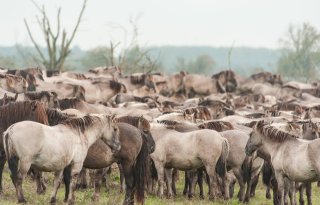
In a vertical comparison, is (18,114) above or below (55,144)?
above

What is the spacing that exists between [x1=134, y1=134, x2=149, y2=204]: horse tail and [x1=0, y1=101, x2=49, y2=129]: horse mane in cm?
203

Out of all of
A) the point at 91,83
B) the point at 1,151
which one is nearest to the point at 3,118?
the point at 1,151

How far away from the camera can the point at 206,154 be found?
577 inches

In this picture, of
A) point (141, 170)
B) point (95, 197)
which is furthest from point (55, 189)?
point (141, 170)

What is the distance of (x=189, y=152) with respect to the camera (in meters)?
14.8

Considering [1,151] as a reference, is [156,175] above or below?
below

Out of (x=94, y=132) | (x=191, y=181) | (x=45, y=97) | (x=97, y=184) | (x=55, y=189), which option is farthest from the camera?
(x=45, y=97)

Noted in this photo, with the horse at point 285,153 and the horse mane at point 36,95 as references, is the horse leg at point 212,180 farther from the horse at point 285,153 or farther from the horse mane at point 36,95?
the horse mane at point 36,95

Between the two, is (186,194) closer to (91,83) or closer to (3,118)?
(3,118)

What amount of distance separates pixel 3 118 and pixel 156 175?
4072 mm

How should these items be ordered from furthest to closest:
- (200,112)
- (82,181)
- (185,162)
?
(200,112) → (82,181) → (185,162)

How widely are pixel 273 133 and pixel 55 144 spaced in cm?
457

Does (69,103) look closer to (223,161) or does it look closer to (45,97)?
(45,97)

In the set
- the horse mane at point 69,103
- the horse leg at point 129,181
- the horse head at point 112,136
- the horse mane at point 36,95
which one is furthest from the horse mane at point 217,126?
the horse mane at point 36,95
